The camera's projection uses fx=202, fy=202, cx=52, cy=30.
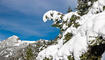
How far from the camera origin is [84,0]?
35.2ft

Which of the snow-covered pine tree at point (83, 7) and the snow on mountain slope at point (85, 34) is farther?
the snow-covered pine tree at point (83, 7)

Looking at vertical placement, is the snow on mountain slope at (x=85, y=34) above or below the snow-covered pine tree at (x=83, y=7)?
below

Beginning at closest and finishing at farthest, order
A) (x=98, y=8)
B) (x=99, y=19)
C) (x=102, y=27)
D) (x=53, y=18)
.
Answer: (x=102, y=27)
(x=99, y=19)
(x=98, y=8)
(x=53, y=18)

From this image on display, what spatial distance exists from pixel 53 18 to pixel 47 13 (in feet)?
1.49

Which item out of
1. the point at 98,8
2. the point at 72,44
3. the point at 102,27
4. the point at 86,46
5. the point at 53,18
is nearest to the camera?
the point at 102,27

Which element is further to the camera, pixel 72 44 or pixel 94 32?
pixel 72 44

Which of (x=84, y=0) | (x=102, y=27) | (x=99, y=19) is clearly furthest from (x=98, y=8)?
(x=84, y=0)

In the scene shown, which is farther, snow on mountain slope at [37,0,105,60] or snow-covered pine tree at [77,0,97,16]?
snow-covered pine tree at [77,0,97,16]

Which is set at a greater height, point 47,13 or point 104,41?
point 47,13

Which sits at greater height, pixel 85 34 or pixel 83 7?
pixel 83 7

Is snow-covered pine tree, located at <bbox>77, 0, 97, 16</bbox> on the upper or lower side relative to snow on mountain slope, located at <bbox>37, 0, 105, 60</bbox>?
upper

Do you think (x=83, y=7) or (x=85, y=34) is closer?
(x=85, y=34)

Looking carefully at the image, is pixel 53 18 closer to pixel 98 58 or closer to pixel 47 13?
pixel 47 13

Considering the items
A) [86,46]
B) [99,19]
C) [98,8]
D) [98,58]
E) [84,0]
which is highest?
[84,0]
